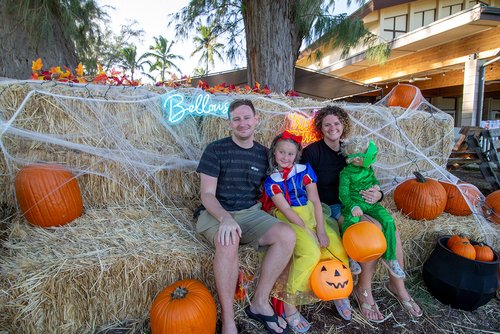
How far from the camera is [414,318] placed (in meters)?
2.07

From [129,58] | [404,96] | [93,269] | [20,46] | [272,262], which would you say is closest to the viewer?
[93,269]

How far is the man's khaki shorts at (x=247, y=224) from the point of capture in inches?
75.5

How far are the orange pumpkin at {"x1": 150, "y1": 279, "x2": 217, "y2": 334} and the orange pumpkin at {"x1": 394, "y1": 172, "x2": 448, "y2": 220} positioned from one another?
212 centimetres

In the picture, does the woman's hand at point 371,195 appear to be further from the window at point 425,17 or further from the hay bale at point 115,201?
the window at point 425,17

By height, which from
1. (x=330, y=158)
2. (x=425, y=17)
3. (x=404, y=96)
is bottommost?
(x=330, y=158)

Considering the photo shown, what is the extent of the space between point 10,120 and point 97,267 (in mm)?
1289

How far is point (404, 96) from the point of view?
148 inches

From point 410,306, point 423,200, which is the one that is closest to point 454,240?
point 423,200

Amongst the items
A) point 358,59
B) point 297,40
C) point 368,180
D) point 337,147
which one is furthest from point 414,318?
point 358,59

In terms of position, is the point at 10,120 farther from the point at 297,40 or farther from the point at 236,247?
the point at 297,40

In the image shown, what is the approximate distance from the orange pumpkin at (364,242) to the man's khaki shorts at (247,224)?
51cm

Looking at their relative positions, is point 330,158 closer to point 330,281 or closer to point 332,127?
point 332,127

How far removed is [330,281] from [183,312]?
917 mm

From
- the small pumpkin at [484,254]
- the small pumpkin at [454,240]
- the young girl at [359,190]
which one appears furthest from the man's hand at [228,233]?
the small pumpkin at [484,254]
